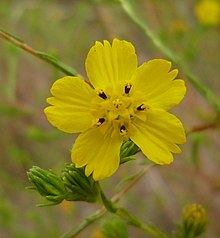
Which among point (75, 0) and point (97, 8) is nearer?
point (97, 8)

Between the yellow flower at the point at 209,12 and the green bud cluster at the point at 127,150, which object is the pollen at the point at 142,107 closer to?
the green bud cluster at the point at 127,150

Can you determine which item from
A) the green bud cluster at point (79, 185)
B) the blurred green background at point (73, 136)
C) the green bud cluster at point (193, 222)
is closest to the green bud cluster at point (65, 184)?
the green bud cluster at point (79, 185)

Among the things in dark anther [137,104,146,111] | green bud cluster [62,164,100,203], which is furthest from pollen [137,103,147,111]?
green bud cluster [62,164,100,203]

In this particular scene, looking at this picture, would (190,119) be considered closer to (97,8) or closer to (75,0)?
(97,8)

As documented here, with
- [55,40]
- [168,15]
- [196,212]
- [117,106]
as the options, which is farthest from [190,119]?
[117,106]

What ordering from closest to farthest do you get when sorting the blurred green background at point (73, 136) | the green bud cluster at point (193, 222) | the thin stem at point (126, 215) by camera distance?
the thin stem at point (126, 215) < the green bud cluster at point (193, 222) < the blurred green background at point (73, 136)

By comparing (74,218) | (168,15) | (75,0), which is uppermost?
(75,0)

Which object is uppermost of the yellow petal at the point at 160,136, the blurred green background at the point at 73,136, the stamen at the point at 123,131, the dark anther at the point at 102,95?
the dark anther at the point at 102,95
